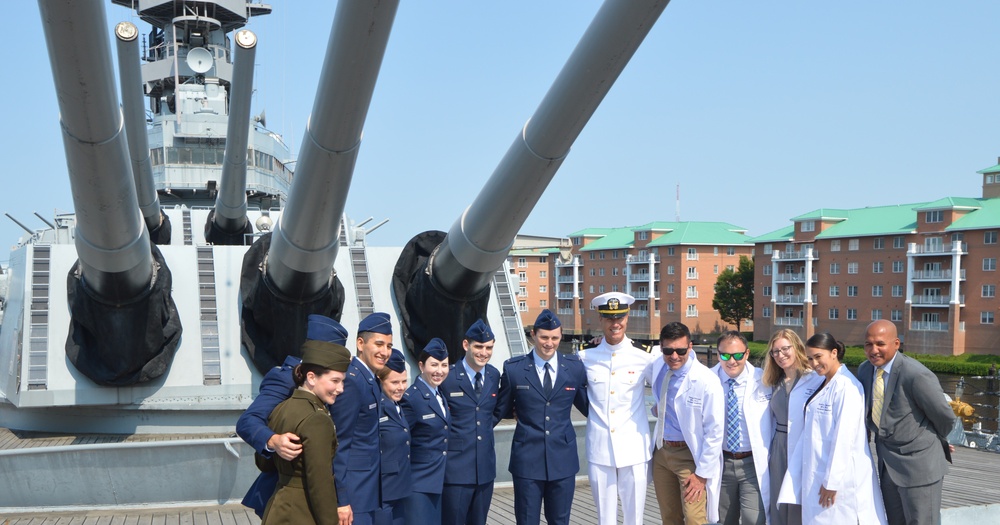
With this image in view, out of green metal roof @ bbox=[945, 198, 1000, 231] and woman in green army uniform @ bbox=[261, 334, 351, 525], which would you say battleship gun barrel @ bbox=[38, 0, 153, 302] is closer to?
woman in green army uniform @ bbox=[261, 334, 351, 525]

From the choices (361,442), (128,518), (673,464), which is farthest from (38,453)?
(673,464)

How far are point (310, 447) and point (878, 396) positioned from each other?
7.81 feet

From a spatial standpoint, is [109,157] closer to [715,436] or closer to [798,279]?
[715,436]

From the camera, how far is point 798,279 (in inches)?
1721

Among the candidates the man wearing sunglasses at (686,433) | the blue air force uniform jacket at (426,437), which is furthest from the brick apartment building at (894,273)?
the blue air force uniform jacket at (426,437)

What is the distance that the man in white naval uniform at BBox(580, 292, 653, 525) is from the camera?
3.95m

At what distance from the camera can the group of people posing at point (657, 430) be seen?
352 cm

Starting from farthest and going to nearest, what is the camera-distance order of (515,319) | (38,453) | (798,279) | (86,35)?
(798,279)
(515,319)
(38,453)
(86,35)

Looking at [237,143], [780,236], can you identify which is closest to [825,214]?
[780,236]

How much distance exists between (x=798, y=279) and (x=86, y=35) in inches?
1714

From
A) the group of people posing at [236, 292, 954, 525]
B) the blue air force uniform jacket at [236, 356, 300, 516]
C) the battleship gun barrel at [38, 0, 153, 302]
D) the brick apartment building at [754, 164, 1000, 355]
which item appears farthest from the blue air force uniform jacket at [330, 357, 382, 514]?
the brick apartment building at [754, 164, 1000, 355]

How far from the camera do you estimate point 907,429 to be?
3621mm

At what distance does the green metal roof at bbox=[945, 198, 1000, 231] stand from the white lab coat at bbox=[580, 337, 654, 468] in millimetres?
36300

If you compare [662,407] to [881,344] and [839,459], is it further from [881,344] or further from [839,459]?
[881,344]
